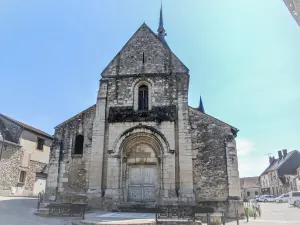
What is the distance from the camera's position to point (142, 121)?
1574cm

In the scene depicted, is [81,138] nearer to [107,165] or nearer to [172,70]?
[107,165]

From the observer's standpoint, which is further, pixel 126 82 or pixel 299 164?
pixel 299 164

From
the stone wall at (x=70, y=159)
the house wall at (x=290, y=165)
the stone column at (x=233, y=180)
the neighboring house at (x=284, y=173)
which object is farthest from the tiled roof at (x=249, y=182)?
the stone wall at (x=70, y=159)

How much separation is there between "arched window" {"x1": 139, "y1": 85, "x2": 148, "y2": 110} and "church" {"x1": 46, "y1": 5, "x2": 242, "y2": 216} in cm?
6

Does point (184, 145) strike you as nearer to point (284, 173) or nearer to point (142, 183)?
point (142, 183)

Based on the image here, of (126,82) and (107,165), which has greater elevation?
(126,82)

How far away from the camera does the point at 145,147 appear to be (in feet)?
52.2

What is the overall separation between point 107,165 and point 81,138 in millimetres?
2626

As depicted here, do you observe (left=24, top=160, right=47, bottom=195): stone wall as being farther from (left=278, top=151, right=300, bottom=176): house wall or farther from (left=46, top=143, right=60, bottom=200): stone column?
(left=278, top=151, right=300, bottom=176): house wall

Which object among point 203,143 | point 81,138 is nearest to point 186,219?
point 203,143

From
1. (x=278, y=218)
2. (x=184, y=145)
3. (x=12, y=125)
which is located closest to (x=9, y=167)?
(x=12, y=125)

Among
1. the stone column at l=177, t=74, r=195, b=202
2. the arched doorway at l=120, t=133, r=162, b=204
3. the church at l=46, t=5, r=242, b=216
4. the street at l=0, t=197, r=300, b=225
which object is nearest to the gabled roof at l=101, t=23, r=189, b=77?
the church at l=46, t=5, r=242, b=216

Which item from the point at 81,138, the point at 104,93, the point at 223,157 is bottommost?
the point at 223,157

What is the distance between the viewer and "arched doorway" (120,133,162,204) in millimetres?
14953
